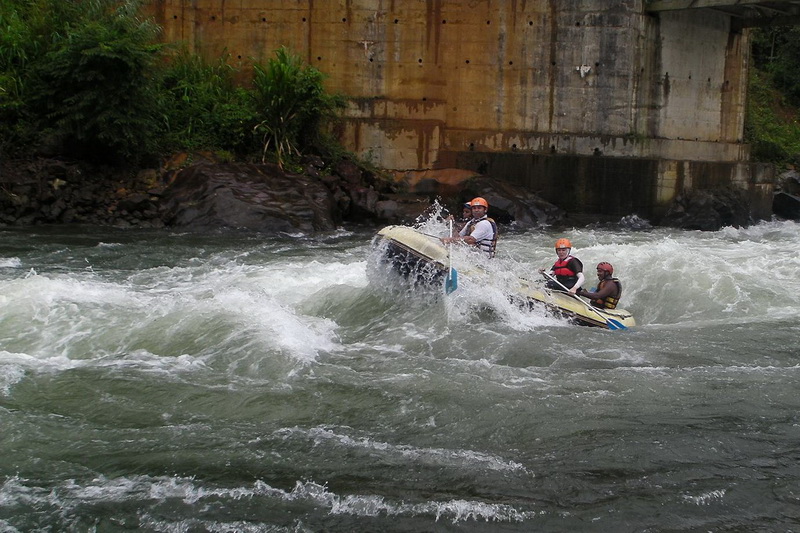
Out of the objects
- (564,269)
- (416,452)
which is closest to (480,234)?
(564,269)

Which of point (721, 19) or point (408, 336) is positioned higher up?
point (721, 19)

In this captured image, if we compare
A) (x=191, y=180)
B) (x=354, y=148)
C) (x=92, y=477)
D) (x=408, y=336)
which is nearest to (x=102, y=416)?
(x=92, y=477)

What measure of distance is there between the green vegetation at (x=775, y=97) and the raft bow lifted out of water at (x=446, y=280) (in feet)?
51.5

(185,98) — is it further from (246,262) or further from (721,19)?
(721,19)

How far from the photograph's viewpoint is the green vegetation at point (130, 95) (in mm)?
15367

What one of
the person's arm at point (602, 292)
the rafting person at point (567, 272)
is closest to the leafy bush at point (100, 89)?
the rafting person at point (567, 272)

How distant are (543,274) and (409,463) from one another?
188 inches

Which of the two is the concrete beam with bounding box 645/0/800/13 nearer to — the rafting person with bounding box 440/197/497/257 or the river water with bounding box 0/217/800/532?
the river water with bounding box 0/217/800/532

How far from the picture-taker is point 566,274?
9.91 m

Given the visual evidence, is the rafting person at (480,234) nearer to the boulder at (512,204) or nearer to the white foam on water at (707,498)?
the white foam on water at (707,498)

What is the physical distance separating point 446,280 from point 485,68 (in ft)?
32.9

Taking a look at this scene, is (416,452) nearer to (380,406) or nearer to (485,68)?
(380,406)

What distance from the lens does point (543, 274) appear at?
32.0 feet

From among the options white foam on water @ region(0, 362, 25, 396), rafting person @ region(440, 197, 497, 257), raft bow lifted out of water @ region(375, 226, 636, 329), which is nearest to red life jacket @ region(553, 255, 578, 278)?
raft bow lifted out of water @ region(375, 226, 636, 329)
